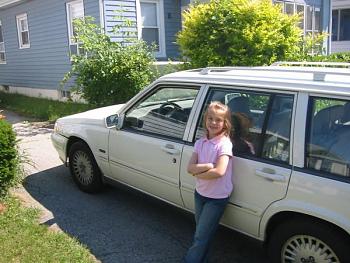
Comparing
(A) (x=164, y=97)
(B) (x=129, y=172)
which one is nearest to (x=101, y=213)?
(B) (x=129, y=172)

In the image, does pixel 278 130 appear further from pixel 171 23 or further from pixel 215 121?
pixel 171 23

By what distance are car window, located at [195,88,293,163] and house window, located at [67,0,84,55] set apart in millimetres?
9978

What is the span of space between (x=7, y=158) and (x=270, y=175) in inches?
132

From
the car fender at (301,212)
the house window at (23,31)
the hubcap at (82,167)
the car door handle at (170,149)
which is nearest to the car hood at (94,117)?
the hubcap at (82,167)

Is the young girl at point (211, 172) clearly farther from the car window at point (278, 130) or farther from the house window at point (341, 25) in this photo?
the house window at point (341, 25)

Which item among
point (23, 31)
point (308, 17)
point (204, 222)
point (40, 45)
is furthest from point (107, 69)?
point (308, 17)

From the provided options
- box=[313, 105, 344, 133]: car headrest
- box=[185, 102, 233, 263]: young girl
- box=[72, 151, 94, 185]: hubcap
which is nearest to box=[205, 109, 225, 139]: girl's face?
box=[185, 102, 233, 263]: young girl

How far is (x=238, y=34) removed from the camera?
27.8ft

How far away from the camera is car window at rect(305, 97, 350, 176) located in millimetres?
2846

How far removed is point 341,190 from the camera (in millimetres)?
2752

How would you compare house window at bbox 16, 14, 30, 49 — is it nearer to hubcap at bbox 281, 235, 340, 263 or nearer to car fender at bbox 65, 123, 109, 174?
car fender at bbox 65, 123, 109, 174

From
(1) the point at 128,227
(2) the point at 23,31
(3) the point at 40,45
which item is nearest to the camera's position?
(1) the point at 128,227

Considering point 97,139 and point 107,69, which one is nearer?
point 97,139

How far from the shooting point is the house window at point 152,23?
1275cm
